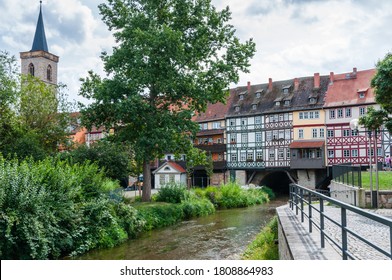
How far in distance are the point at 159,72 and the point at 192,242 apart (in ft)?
27.3

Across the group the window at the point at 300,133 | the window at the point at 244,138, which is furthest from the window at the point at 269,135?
the window at the point at 300,133

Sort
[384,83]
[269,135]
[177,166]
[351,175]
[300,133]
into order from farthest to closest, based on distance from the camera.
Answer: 1. [177,166]
2. [269,135]
3. [300,133]
4. [351,175]
5. [384,83]

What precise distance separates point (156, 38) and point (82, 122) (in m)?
5.56

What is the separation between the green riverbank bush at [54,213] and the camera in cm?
1030

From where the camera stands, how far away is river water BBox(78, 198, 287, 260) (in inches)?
468

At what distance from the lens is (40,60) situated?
6294 cm

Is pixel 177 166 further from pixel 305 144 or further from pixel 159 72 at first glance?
pixel 159 72

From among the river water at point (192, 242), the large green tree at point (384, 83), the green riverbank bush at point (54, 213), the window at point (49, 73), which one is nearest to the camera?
the green riverbank bush at point (54, 213)

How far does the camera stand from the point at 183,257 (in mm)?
11633

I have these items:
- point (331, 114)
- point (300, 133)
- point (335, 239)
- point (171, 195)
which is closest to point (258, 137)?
point (300, 133)

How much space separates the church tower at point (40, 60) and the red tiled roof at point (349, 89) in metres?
41.4

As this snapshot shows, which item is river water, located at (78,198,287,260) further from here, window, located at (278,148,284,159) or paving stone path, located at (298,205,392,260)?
window, located at (278,148,284,159)

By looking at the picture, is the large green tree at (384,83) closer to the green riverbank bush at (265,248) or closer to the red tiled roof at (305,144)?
the green riverbank bush at (265,248)
